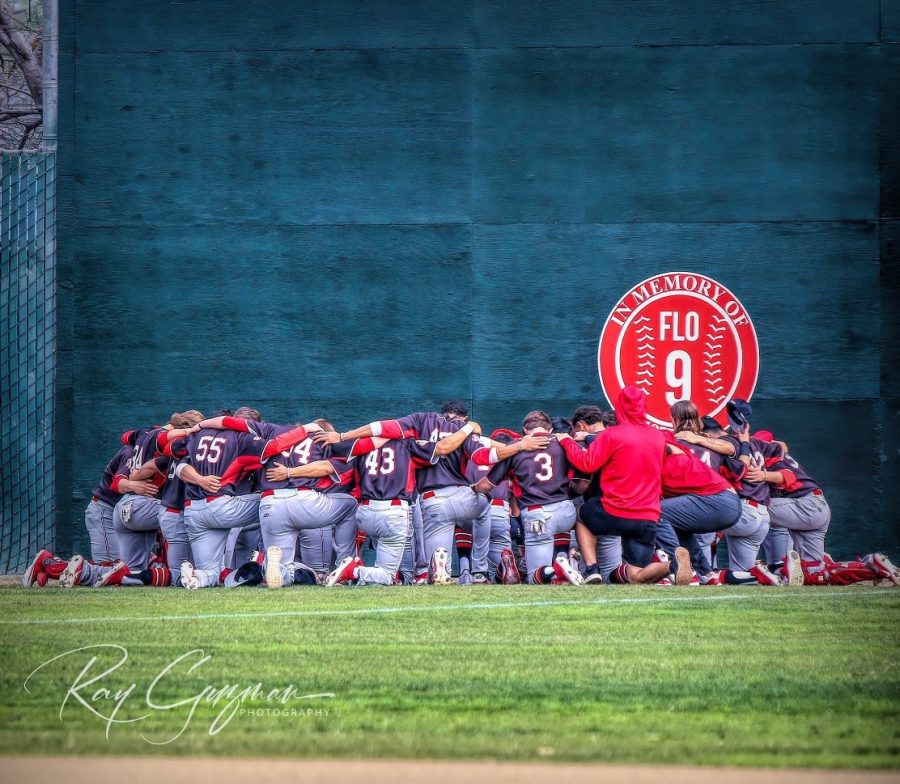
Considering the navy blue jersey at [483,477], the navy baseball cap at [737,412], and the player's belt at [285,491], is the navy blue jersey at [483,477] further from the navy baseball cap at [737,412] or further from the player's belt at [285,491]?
the navy baseball cap at [737,412]

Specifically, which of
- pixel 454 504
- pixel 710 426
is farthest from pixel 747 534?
pixel 454 504

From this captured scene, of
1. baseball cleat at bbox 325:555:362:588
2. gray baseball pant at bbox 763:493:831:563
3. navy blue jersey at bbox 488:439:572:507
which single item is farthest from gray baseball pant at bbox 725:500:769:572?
baseball cleat at bbox 325:555:362:588

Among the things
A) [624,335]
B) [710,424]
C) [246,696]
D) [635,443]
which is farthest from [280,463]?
[246,696]

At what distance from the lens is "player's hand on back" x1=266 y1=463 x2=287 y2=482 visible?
12.5 m

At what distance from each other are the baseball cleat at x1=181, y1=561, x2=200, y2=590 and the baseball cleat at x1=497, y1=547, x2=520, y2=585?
9.42 feet

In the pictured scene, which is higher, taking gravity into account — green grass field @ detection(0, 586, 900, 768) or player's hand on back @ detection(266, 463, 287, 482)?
player's hand on back @ detection(266, 463, 287, 482)

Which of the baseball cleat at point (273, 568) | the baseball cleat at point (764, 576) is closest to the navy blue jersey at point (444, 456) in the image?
the baseball cleat at point (273, 568)

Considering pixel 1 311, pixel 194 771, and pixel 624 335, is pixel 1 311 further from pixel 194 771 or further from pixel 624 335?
pixel 194 771

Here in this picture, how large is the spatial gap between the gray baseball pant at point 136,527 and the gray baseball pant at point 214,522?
0.48m

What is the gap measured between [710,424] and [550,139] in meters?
4.82

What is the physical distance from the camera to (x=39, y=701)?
6.16 meters

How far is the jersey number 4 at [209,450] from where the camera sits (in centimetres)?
1263

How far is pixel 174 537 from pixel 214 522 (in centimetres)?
61

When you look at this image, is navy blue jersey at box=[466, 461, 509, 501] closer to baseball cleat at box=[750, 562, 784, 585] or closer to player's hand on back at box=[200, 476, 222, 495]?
player's hand on back at box=[200, 476, 222, 495]
